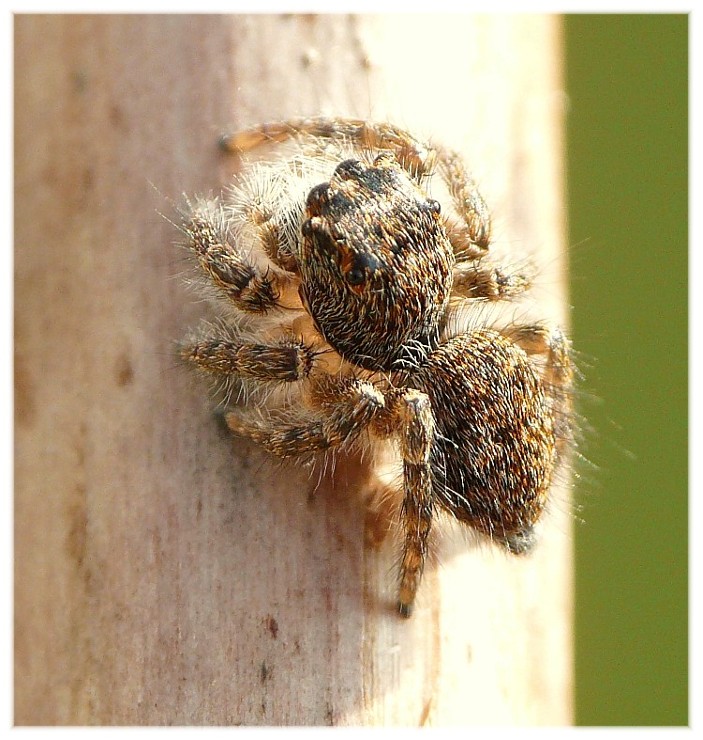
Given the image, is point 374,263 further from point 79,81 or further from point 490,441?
point 79,81

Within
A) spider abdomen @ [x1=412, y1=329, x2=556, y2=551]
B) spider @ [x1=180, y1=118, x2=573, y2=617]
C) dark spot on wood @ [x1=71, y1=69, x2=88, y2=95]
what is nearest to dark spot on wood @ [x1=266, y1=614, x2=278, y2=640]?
spider @ [x1=180, y1=118, x2=573, y2=617]

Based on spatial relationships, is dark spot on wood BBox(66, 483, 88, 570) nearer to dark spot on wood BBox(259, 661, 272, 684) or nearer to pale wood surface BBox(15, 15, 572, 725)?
pale wood surface BBox(15, 15, 572, 725)

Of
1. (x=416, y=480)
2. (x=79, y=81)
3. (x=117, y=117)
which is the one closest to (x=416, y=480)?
(x=416, y=480)

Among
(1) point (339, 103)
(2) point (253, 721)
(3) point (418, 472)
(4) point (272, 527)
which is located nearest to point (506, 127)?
(1) point (339, 103)

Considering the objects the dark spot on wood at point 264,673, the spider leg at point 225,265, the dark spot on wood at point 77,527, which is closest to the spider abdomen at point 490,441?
the spider leg at point 225,265

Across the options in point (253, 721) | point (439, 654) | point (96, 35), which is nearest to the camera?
point (253, 721)

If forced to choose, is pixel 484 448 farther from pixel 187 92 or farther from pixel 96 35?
pixel 96 35
